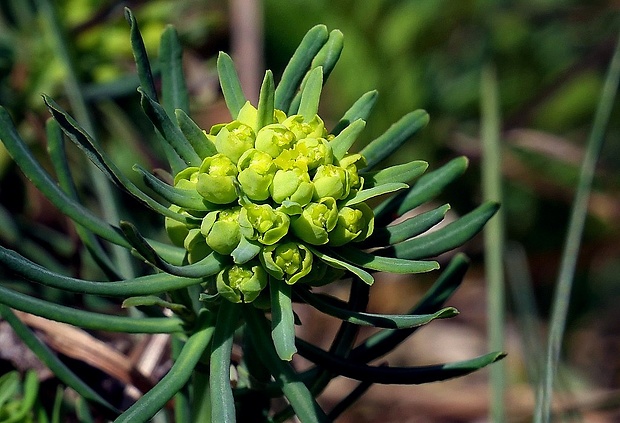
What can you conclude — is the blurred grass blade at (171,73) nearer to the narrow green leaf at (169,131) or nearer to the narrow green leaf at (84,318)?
the narrow green leaf at (169,131)

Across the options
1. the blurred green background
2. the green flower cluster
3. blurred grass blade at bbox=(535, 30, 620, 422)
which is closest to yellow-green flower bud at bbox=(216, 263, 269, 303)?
the green flower cluster

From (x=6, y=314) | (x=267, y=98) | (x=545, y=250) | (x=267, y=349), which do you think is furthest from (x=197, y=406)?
(x=545, y=250)

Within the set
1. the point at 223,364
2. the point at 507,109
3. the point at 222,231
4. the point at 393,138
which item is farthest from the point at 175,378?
the point at 507,109

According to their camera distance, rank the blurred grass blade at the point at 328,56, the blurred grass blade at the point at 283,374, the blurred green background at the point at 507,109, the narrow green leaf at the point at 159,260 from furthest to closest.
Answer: the blurred green background at the point at 507,109
the blurred grass blade at the point at 328,56
the blurred grass blade at the point at 283,374
the narrow green leaf at the point at 159,260

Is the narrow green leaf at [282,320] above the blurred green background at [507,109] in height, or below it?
below

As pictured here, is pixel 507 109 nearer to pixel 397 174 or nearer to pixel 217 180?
pixel 397 174

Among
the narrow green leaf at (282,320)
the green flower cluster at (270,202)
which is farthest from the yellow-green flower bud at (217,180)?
the narrow green leaf at (282,320)

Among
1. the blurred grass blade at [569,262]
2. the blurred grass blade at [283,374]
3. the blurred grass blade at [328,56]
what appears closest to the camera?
the blurred grass blade at [283,374]

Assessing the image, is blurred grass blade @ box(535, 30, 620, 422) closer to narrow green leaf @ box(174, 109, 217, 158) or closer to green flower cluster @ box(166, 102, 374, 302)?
green flower cluster @ box(166, 102, 374, 302)
